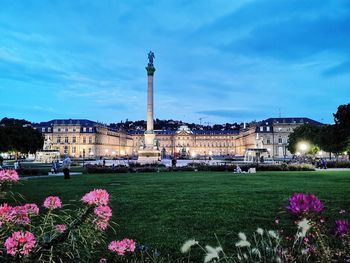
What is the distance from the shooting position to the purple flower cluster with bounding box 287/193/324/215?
2980mm

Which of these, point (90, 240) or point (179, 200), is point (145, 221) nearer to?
point (179, 200)

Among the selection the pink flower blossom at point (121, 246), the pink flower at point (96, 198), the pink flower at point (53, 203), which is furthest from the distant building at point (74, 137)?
the pink flower at point (96, 198)

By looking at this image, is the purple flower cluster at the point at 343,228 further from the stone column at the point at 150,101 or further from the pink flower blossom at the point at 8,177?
the stone column at the point at 150,101

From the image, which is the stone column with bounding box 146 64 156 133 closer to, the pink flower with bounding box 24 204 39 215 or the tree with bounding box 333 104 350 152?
the tree with bounding box 333 104 350 152

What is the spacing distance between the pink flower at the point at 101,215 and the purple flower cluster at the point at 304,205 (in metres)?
1.79

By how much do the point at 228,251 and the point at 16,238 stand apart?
16.9ft

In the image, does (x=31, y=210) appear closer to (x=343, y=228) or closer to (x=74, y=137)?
(x=343, y=228)

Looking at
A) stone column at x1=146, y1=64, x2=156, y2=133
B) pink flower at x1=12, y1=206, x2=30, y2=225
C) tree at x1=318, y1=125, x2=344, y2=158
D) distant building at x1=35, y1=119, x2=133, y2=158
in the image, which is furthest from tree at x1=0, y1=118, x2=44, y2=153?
pink flower at x1=12, y1=206, x2=30, y2=225

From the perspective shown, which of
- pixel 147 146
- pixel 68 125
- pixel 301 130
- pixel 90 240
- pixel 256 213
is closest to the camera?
pixel 90 240

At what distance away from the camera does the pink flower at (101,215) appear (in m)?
3.82

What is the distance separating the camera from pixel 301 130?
94562 millimetres

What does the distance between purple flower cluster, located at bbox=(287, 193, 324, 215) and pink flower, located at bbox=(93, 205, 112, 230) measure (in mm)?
1791

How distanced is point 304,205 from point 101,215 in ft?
6.54

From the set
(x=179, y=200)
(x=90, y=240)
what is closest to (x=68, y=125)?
(x=179, y=200)
